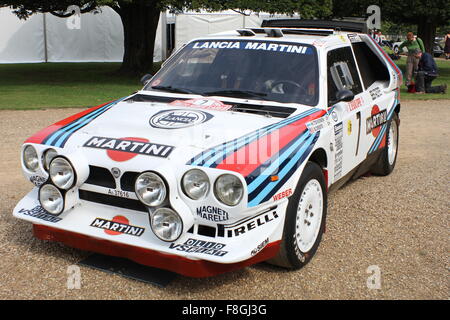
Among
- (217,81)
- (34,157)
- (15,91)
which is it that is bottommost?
(15,91)

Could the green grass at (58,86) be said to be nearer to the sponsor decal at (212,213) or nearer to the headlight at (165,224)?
the headlight at (165,224)

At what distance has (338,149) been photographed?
4.77 metres

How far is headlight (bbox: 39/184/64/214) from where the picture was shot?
3.84 m

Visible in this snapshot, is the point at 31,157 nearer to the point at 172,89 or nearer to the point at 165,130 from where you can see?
the point at 165,130

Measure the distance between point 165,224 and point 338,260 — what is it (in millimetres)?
1590

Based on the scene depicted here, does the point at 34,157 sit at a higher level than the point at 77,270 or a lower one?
higher

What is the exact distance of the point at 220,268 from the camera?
3.52 metres

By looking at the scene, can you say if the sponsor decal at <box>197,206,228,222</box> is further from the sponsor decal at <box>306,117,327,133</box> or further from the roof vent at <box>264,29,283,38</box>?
the roof vent at <box>264,29,283,38</box>

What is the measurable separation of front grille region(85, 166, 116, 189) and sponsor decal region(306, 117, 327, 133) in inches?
60.5

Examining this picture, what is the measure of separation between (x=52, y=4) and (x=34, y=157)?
1486 centimetres

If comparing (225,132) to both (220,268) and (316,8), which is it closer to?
(220,268)

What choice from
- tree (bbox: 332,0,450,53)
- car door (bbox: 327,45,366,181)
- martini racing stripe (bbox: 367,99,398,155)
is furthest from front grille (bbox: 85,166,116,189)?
tree (bbox: 332,0,450,53)

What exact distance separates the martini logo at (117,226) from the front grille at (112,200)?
92 mm
